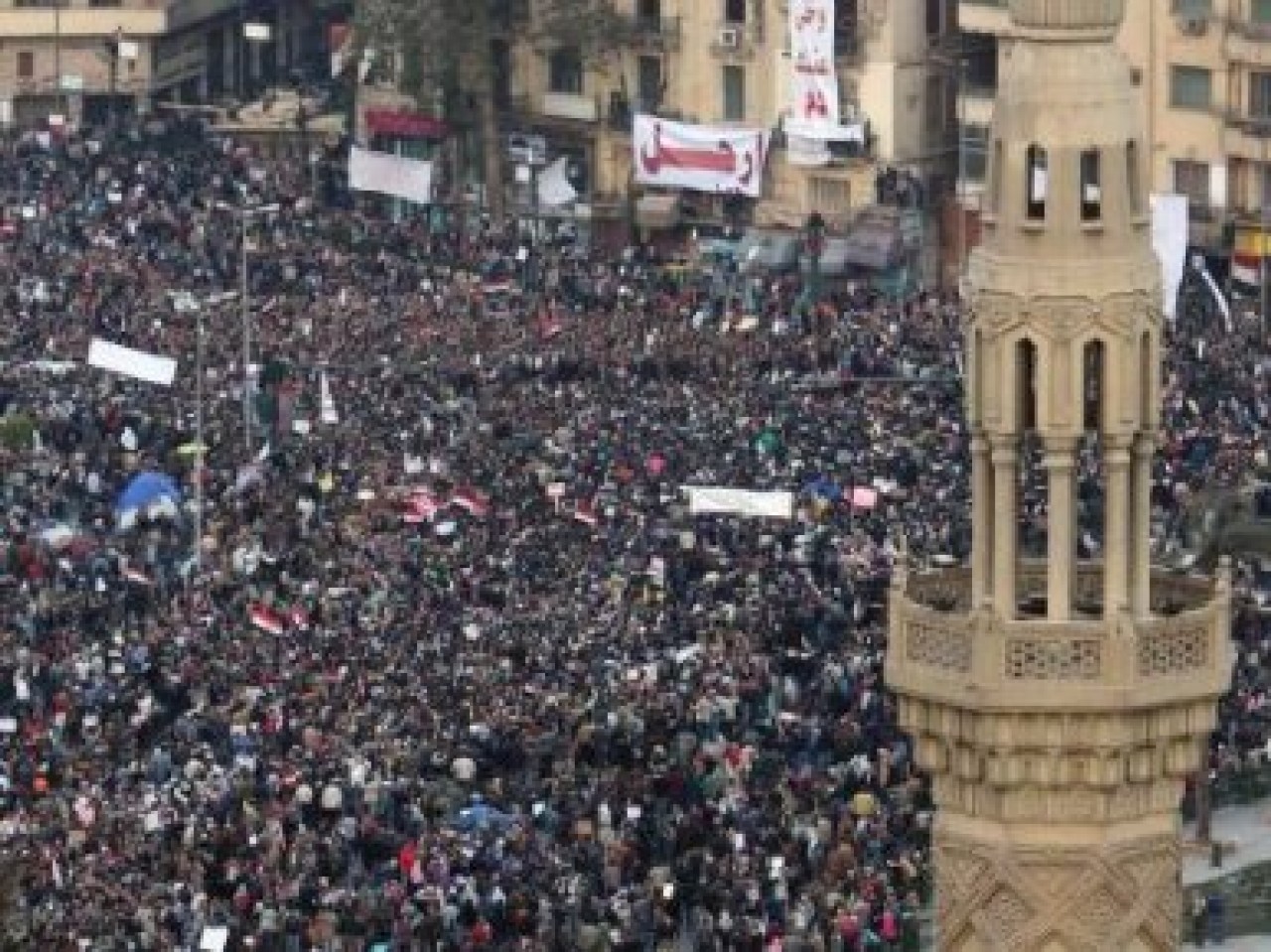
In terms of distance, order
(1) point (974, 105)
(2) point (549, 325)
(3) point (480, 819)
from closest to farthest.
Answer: (3) point (480, 819) < (2) point (549, 325) < (1) point (974, 105)

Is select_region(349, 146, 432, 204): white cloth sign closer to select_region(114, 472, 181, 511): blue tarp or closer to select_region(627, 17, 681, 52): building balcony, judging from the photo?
select_region(627, 17, 681, 52): building balcony

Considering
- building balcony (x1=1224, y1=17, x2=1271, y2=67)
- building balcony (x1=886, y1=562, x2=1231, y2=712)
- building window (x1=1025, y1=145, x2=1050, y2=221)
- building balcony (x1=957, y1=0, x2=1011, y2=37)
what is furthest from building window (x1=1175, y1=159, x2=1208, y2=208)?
building window (x1=1025, y1=145, x2=1050, y2=221)

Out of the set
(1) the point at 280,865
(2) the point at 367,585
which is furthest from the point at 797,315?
(1) the point at 280,865

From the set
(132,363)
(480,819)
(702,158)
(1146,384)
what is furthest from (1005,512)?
(702,158)

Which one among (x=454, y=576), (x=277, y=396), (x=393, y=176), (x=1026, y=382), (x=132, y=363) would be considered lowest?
(x=454, y=576)

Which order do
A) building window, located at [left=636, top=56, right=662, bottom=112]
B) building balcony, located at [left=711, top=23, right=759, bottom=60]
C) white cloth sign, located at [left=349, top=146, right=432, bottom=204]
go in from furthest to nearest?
building window, located at [left=636, top=56, right=662, bottom=112] → building balcony, located at [left=711, top=23, right=759, bottom=60] → white cloth sign, located at [left=349, top=146, right=432, bottom=204]

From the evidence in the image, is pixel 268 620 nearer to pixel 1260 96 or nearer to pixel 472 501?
pixel 472 501

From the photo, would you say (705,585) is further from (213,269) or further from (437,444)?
(213,269)
